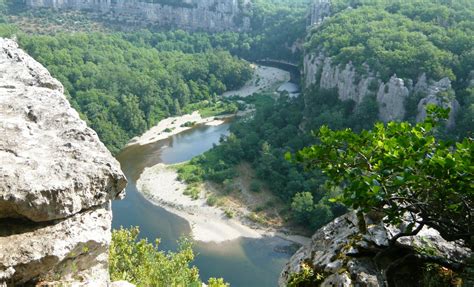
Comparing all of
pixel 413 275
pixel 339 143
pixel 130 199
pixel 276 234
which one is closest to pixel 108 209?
pixel 339 143

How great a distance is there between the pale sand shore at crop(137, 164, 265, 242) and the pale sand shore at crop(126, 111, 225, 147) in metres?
11.1

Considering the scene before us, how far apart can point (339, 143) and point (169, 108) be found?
2847 inches

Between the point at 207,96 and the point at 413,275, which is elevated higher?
the point at 413,275

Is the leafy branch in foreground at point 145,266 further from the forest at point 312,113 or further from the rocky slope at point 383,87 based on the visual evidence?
the rocky slope at point 383,87

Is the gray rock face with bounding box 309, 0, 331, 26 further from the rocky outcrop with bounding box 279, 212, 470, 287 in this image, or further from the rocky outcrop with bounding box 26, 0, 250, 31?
the rocky outcrop with bounding box 279, 212, 470, 287

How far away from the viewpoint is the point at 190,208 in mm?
47656

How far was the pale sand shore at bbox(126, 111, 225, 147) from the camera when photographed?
2665 inches

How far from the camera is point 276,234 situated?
143 ft

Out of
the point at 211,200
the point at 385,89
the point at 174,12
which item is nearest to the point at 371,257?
the point at 211,200

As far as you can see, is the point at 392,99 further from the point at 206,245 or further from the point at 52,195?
the point at 52,195

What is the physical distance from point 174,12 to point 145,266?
129m

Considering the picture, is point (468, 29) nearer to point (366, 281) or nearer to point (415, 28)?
point (415, 28)

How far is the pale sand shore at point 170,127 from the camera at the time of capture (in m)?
67.7

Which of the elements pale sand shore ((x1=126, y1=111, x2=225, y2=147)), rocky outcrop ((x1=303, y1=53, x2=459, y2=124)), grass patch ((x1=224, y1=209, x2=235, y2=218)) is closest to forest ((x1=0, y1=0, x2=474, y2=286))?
rocky outcrop ((x1=303, y1=53, x2=459, y2=124))
